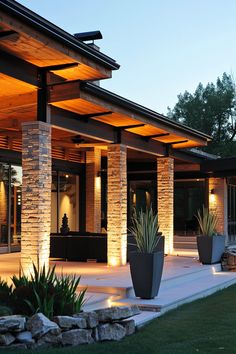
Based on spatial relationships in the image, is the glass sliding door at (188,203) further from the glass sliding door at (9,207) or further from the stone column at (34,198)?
the stone column at (34,198)

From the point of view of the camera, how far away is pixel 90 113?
10.6 metres

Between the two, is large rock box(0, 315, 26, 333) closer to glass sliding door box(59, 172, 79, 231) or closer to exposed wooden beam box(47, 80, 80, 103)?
exposed wooden beam box(47, 80, 80, 103)

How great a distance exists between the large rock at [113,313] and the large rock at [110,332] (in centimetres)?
7

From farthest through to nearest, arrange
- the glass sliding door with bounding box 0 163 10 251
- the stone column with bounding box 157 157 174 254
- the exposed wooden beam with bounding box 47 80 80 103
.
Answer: the stone column with bounding box 157 157 174 254 < the glass sliding door with bounding box 0 163 10 251 < the exposed wooden beam with bounding box 47 80 80 103

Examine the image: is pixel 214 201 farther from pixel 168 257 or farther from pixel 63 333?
pixel 63 333

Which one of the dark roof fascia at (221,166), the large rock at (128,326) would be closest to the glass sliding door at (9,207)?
the dark roof fascia at (221,166)

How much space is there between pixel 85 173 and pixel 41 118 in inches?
360

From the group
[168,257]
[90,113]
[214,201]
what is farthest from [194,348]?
[214,201]

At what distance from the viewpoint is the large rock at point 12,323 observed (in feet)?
16.8

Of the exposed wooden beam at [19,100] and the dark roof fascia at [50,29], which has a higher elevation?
the dark roof fascia at [50,29]

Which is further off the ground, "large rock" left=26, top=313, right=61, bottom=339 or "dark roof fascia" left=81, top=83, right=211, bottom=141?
"dark roof fascia" left=81, top=83, right=211, bottom=141

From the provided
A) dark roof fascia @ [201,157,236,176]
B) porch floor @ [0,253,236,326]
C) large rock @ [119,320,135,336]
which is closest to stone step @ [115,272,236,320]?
porch floor @ [0,253,236,326]

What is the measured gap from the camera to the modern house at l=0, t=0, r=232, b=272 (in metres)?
7.91

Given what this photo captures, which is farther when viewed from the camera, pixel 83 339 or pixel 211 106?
pixel 211 106
